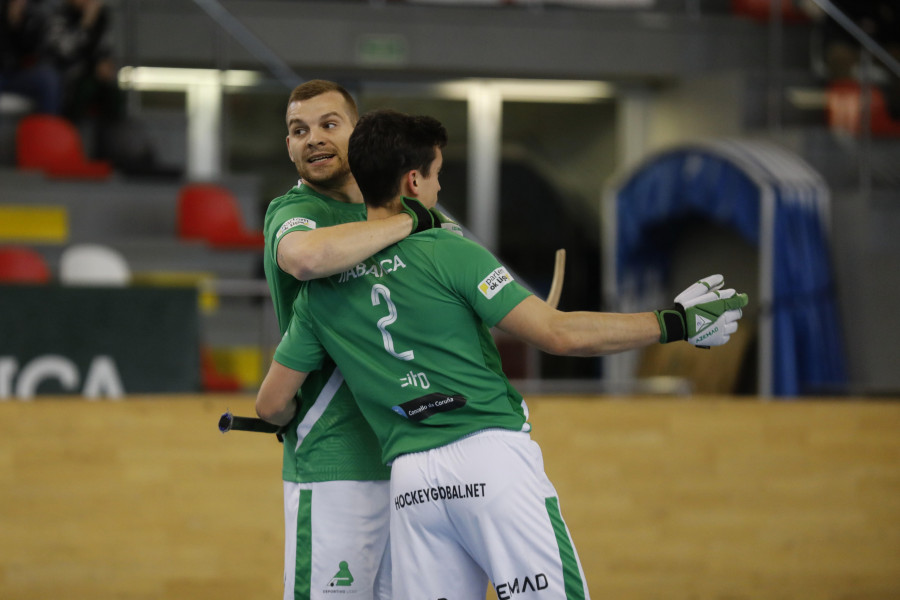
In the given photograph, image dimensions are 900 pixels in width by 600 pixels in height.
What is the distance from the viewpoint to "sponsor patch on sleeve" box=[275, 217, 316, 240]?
8.96 feet

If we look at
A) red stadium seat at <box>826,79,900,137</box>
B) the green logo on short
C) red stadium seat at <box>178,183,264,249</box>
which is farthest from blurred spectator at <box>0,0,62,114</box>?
the green logo on short

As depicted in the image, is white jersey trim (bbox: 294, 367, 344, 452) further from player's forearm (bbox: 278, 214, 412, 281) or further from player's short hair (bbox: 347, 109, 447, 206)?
player's short hair (bbox: 347, 109, 447, 206)

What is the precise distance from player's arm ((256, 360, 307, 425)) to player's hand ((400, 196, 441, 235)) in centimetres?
51

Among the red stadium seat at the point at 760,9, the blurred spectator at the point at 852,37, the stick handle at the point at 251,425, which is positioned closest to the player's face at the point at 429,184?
the stick handle at the point at 251,425

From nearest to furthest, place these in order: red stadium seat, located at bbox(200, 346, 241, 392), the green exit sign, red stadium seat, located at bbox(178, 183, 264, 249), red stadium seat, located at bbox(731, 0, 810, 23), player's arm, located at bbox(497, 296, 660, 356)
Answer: player's arm, located at bbox(497, 296, 660, 356) < red stadium seat, located at bbox(200, 346, 241, 392) < red stadium seat, located at bbox(178, 183, 264, 249) < red stadium seat, located at bbox(731, 0, 810, 23) < the green exit sign

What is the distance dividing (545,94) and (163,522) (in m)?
7.81

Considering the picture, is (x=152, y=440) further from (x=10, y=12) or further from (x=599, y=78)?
(x=599, y=78)

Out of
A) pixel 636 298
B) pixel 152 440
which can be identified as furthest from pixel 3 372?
pixel 636 298

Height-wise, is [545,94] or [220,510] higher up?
[545,94]

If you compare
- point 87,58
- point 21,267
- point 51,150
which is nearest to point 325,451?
point 21,267

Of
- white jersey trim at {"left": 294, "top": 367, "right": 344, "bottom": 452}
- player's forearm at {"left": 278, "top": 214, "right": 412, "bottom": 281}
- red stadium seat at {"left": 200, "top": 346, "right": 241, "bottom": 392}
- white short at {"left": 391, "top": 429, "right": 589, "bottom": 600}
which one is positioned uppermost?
player's forearm at {"left": 278, "top": 214, "right": 412, "bottom": 281}

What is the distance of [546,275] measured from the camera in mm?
11758

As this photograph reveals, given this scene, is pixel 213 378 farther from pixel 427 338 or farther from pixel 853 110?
pixel 853 110

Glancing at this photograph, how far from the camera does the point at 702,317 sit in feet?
8.12
